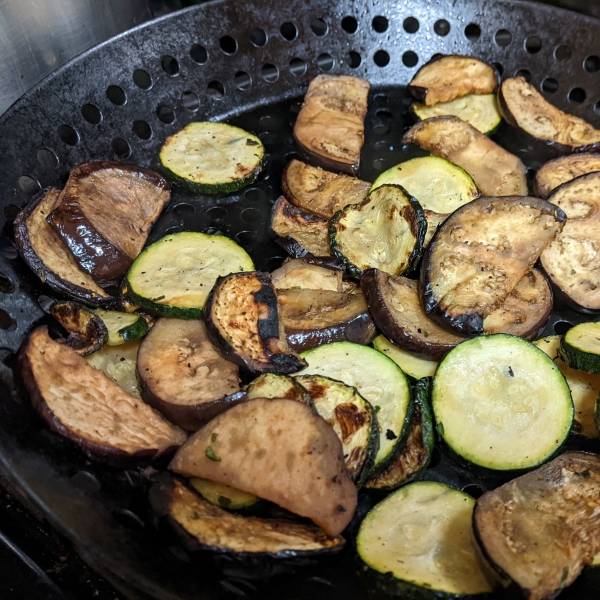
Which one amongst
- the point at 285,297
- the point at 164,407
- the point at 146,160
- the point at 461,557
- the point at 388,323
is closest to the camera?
the point at 461,557

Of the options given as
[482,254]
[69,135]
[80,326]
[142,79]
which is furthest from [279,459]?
[142,79]

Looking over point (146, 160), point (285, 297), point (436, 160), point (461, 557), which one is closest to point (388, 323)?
point (285, 297)

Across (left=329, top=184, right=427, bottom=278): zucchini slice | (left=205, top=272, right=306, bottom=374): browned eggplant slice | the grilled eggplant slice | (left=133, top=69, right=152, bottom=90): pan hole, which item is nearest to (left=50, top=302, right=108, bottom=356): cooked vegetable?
(left=205, top=272, right=306, bottom=374): browned eggplant slice

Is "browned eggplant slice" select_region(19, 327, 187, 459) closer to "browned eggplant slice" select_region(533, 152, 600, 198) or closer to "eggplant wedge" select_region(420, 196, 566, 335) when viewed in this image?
"eggplant wedge" select_region(420, 196, 566, 335)

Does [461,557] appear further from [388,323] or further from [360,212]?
[360,212]

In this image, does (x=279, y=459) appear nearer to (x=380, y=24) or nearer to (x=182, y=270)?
(x=182, y=270)

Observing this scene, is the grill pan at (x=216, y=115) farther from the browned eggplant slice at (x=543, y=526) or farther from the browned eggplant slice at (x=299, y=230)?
the browned eggplant slice at (x=543, y=526)
